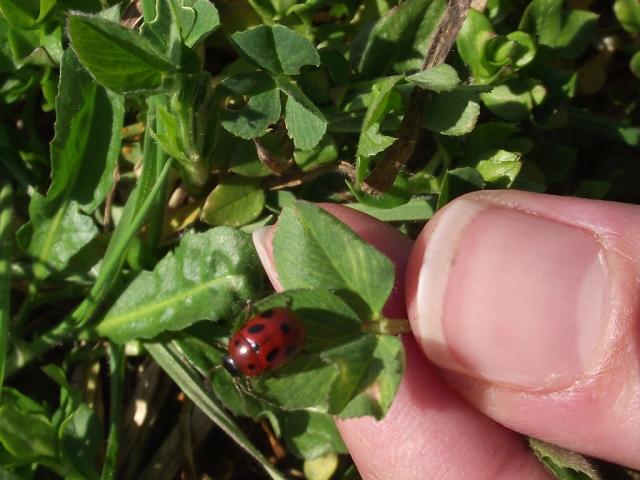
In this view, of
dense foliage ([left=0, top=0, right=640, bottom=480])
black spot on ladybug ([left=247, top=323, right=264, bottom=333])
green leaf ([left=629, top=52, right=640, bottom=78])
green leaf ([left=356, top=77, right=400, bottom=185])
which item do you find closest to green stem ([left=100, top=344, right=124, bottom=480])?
dense foliage ([left=0, top=0, right=640, bottom=480])

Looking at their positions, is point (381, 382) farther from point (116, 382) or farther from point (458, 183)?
point (116, 382)

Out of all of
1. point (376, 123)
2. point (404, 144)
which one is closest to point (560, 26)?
point (404, 144)

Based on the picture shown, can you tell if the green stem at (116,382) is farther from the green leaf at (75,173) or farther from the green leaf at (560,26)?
the green leaf at (560,26)

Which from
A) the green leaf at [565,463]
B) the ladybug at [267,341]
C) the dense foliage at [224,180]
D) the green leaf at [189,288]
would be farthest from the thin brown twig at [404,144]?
the green leaf at [565,463]

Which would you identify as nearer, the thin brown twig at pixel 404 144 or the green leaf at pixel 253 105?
the green leaf at pixel 253 105

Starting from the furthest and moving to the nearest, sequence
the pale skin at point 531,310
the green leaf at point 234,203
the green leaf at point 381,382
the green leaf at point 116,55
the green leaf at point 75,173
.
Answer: the green leaf at point 234,203, the green leaf at point 75,173, the pale skin at point 531,310, the green leaf at point 116,55, the green leaf at point 381,382

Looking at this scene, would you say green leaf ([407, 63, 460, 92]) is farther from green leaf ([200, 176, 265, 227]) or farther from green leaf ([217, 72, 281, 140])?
green leaf ([200, 176, 265, 227])

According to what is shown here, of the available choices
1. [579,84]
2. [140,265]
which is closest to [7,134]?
[140,265]
